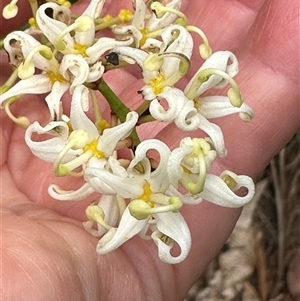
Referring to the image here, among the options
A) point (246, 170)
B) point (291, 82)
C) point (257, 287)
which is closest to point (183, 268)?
point (246, 170)

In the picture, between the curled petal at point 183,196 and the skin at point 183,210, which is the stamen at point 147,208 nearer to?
the curled petal at point 183,196

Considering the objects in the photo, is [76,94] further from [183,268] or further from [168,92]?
[183,268]

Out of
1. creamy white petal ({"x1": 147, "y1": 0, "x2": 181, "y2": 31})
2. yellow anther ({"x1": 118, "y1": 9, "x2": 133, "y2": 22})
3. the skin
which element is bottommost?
the skin

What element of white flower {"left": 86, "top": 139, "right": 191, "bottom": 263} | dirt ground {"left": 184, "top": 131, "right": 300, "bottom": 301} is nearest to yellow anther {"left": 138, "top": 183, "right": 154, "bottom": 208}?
white flower {"left": 86, "top": 139, "right": 191, "bottom": 263}

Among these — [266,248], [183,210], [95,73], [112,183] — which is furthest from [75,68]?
[266,248]

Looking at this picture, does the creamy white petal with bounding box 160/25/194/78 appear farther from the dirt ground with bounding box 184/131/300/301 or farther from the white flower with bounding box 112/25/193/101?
the dirt ground with bounding box 184/131/300/301

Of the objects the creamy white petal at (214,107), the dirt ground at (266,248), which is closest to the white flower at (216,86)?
the creamy white petal at (214,107)

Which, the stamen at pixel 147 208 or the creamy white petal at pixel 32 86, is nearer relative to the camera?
the stamen at pixel 147 208
